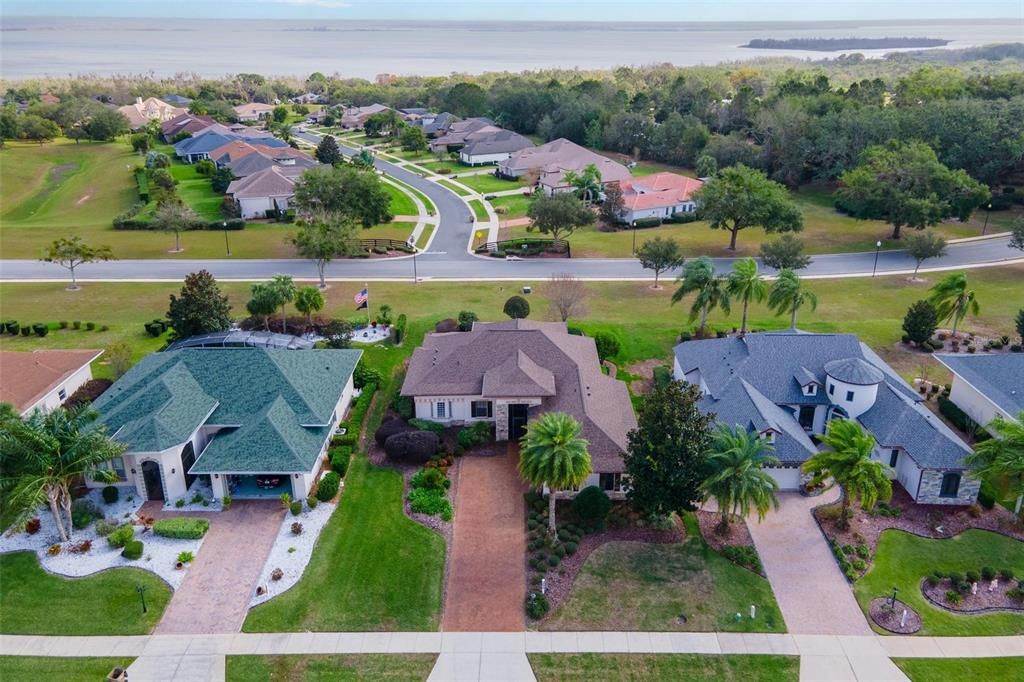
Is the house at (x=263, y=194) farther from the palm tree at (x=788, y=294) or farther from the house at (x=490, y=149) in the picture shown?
the palm tree at (x=788, y=294)

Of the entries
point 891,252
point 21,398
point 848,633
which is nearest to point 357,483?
point 21,398

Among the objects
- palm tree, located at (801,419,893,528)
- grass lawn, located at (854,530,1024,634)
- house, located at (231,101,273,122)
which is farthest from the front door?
house, located at (231,101,273,122)

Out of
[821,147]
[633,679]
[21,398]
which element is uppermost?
[821,147]

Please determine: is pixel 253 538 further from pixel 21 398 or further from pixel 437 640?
pixel 21 398

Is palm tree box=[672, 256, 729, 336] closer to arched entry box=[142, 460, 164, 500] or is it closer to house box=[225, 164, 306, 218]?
arched entry box=[142, 460, 164, 500]

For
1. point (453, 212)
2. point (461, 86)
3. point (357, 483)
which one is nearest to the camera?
point (357, 483)

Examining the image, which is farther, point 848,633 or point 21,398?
point 21,398

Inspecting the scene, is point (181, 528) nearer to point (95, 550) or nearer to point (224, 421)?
point (95, 550)

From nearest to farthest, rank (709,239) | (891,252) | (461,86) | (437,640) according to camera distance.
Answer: (437,640) < (891,252) < (709,239) < (461,86)
